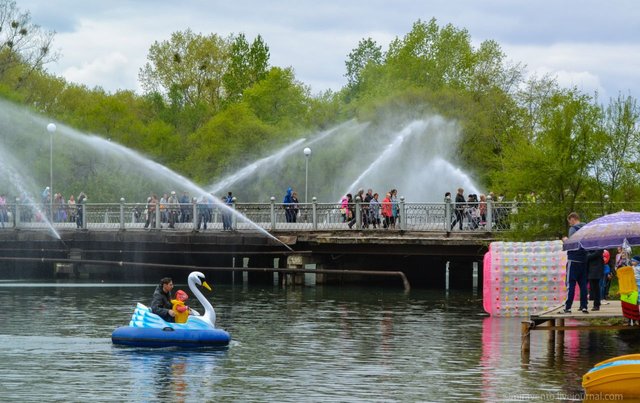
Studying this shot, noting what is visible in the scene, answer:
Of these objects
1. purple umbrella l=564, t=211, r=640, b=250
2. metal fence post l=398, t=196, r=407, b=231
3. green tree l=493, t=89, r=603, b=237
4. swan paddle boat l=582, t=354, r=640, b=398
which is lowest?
swan paddle boat l=582, t=354, r=640, b=398

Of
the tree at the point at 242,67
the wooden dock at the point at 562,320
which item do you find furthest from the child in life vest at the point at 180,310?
the tree at the point at 242,67

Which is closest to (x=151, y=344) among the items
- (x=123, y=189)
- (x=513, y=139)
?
(x=513, y=139)

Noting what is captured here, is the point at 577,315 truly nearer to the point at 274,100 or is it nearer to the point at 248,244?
the point at 248,244

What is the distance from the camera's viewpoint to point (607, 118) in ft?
148

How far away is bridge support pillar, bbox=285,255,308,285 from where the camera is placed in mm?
52375

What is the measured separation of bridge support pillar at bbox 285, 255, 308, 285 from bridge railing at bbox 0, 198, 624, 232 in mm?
1215

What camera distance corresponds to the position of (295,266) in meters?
52.4

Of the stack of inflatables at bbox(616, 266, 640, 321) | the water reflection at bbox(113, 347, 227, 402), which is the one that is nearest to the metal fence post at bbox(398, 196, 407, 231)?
the water reflection at bbox(113, 347, 227, 402)

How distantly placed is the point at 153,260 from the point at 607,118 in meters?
22.2

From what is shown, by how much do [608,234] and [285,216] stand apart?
1082 inches

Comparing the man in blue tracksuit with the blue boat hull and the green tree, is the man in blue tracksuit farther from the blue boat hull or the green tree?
the green tree

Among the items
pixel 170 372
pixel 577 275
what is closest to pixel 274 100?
pixel 577 275

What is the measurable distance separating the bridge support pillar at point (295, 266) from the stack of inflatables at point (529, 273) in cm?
1672

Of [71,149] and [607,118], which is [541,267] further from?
[71,149]
